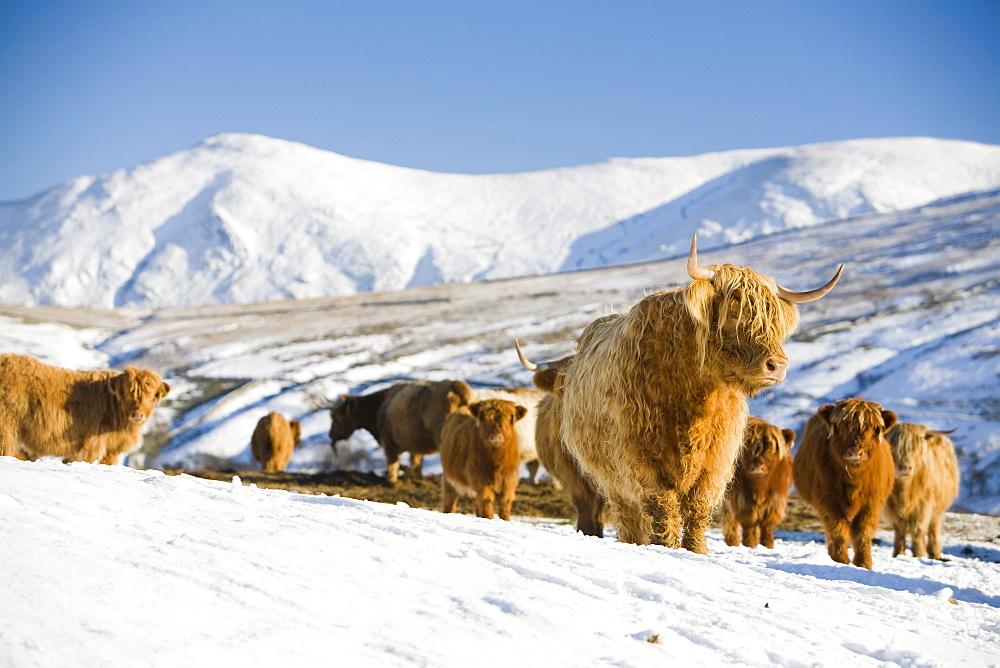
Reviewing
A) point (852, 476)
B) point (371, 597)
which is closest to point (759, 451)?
point (852, 476)

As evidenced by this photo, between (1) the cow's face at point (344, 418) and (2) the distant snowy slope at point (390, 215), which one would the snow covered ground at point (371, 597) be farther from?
(2) the distant snowy slope at point (390, 215)

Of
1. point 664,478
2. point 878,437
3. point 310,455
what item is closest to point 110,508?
point 664,478

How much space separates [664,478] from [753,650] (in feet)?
7.68

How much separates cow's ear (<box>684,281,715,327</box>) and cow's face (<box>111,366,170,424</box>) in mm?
7507

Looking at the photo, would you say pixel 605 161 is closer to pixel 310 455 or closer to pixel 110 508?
pixel 310 455

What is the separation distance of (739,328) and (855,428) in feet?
11.2

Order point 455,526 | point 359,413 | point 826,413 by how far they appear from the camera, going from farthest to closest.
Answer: point 359,413
point 826,413
point 455,526

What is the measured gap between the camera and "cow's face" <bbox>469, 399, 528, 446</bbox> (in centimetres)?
961

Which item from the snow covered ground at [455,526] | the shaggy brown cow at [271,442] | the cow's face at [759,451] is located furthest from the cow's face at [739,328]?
the shaggy brown cow at [271,442]

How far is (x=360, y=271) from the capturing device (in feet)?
345

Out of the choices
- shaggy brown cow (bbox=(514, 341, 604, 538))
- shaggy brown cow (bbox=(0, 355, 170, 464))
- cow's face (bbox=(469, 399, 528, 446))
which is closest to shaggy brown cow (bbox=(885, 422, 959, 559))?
shaggy brown cow (bbox=(514, 341, 604, 538))

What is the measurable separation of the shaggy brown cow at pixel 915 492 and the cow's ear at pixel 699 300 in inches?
251

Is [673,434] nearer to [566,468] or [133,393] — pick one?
[566,468]

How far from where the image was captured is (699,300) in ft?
16.1
